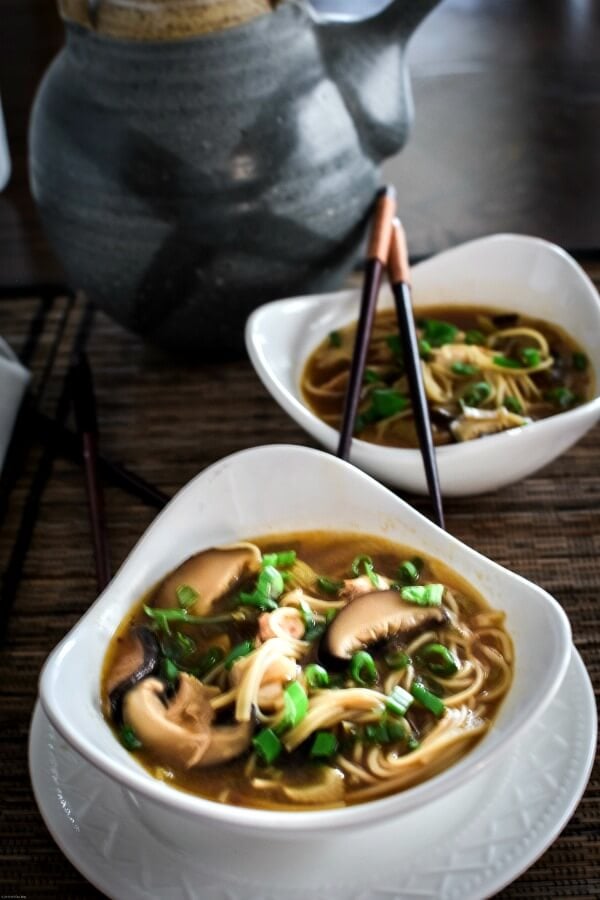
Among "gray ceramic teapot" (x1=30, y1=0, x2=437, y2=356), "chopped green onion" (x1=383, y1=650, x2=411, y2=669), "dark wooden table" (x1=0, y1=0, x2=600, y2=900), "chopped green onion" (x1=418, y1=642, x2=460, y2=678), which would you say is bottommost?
"dark wooden table" (x1=0, y1=0, x2=600, y2=900)

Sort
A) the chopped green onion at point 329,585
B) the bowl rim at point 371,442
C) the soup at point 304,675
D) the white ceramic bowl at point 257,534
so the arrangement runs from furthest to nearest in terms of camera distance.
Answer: the bowl rim at point 371,442 < the chopped green onion at point 329,585 < the soup at point 304,675 < the white ceramic bowl at point 257,534

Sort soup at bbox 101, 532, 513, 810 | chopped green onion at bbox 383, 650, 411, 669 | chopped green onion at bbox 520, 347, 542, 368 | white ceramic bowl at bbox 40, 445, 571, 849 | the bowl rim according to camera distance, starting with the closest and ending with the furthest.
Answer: white ceramic bowl at bbox 40, 445, 571, 849 < soup at bbox 101, 532, 513, 810 < chopped green onion at bbox 383, 650, 411, 669 < the bowl rim < chopped green onion at bbox 520, 347, 542, 368

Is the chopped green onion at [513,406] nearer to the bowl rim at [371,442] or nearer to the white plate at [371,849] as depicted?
the bowl rim at [371,442]

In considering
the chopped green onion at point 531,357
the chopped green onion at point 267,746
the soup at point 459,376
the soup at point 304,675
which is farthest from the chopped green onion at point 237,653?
the chopped green onion at point 531,357

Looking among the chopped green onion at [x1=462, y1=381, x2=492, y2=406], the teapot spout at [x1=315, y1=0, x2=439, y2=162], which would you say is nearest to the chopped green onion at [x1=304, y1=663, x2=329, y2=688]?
the chopped green onion at [x1=462, y1=381, x2=492, y2=406]

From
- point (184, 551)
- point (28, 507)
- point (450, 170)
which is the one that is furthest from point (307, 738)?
point (450, 170)

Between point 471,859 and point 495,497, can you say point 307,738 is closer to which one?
point 471,859

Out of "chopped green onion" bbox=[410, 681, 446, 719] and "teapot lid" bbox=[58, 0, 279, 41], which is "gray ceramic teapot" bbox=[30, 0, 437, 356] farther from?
"chopped green onion" bbox=[410, 681, 446, 719]
